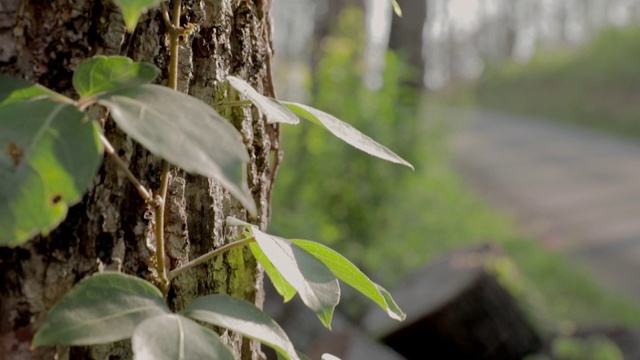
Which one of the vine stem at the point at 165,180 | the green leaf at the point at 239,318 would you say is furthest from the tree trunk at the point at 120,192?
the green leaf at the point at 239,318

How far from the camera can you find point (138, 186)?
0.73m

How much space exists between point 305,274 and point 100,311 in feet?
0.65

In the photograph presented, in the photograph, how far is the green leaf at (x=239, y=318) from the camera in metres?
0.68

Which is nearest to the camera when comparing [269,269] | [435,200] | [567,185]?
[269,269]

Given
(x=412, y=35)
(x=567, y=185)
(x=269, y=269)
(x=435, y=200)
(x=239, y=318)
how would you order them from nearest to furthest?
1. (x=239, y=318)
2. (x=269, y=269)
3. (x=412, y=35)
4. (x=435, y=200)
5. (x=567, y=185)

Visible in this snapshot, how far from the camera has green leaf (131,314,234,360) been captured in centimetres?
59

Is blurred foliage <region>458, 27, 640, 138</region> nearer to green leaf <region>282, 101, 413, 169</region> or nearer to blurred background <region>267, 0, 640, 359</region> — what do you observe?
blurred background <region>267, 0, 640, 359</region>

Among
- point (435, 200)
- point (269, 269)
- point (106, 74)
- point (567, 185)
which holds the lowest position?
point (567, 185)

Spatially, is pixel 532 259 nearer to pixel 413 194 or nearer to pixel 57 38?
pixel 413 194

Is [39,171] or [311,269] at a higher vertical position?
[39,171]

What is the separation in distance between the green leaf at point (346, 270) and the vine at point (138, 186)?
62 millimetres

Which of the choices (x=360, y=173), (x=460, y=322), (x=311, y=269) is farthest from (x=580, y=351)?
(x=311, y=269)

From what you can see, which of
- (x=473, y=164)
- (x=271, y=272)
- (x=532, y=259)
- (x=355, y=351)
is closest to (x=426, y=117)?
(x=532, y=259)

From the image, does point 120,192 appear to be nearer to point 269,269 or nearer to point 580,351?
point 269,269
